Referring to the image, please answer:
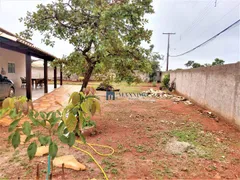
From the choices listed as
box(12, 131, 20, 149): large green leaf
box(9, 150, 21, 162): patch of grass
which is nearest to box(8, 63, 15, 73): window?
box(9, 150, 21, 162): patch of grass

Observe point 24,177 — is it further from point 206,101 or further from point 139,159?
point 206,101

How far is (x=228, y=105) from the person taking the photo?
554 centimetres

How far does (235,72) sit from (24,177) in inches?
230

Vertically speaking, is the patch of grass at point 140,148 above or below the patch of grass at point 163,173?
above

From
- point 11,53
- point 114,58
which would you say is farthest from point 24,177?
point 11,53

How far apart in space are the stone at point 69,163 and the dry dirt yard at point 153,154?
0.08 m

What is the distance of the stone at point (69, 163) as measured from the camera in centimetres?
268

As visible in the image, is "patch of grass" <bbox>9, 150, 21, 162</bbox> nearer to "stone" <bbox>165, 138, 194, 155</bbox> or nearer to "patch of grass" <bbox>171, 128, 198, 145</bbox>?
"stone" <bbox>165, 138, 194, 155</bbox>

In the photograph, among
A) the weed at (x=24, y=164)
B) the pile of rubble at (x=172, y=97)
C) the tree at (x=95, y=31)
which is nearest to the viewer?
the weed at (x=24, y=164)

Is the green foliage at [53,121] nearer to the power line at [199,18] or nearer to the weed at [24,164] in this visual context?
the weed at [24,164]

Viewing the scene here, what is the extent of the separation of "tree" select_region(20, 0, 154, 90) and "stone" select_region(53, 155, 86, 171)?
7.56ft

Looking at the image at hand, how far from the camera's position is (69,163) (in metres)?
2.75

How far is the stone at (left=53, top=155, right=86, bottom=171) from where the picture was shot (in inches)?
105

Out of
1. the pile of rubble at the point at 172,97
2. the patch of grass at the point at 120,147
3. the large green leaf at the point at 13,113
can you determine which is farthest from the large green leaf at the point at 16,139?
the pile of rubble at the point at 172,97
